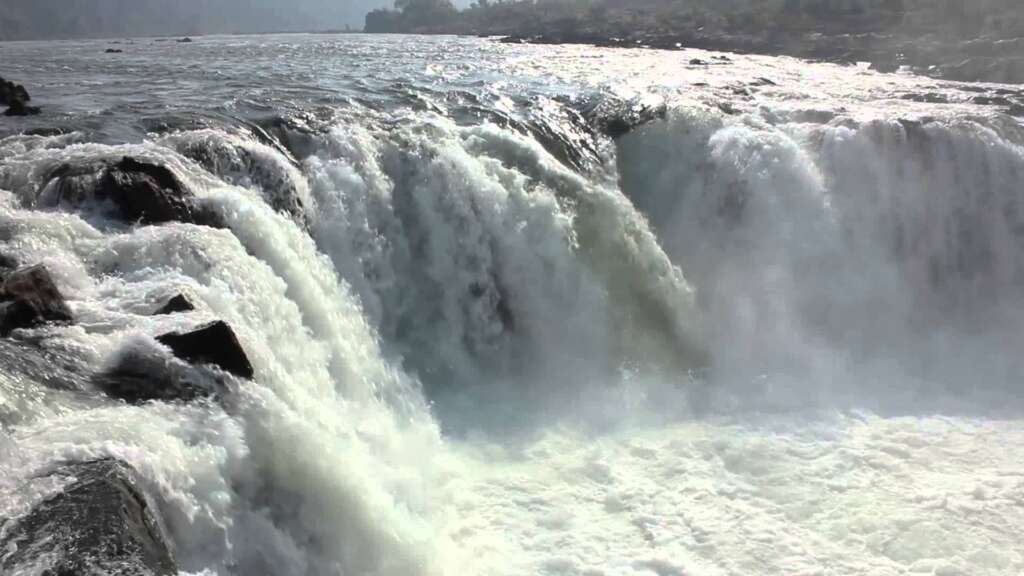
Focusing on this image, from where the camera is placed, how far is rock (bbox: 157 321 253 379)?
17.1 feet

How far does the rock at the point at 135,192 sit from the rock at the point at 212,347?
2.51 metres

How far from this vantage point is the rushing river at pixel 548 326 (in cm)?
514

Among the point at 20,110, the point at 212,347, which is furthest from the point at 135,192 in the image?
→ the point at 20,110

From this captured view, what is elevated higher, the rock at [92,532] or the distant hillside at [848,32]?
the distant hillside at [848,32]

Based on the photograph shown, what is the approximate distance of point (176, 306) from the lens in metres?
5.77

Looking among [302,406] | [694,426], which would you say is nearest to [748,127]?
[694,426]

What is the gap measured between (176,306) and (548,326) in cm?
548

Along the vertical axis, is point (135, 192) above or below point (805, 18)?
below

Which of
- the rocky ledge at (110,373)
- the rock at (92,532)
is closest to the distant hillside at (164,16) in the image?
the rocky ledge at (110,373)

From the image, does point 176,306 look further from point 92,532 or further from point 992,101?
point 992,101

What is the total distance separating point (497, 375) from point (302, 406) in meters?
4.07

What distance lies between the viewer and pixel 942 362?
35.6 ft

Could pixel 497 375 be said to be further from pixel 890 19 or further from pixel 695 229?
pixel 890 19

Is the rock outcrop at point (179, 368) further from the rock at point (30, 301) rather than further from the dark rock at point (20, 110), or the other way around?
the dark rock at point (20, 110)
